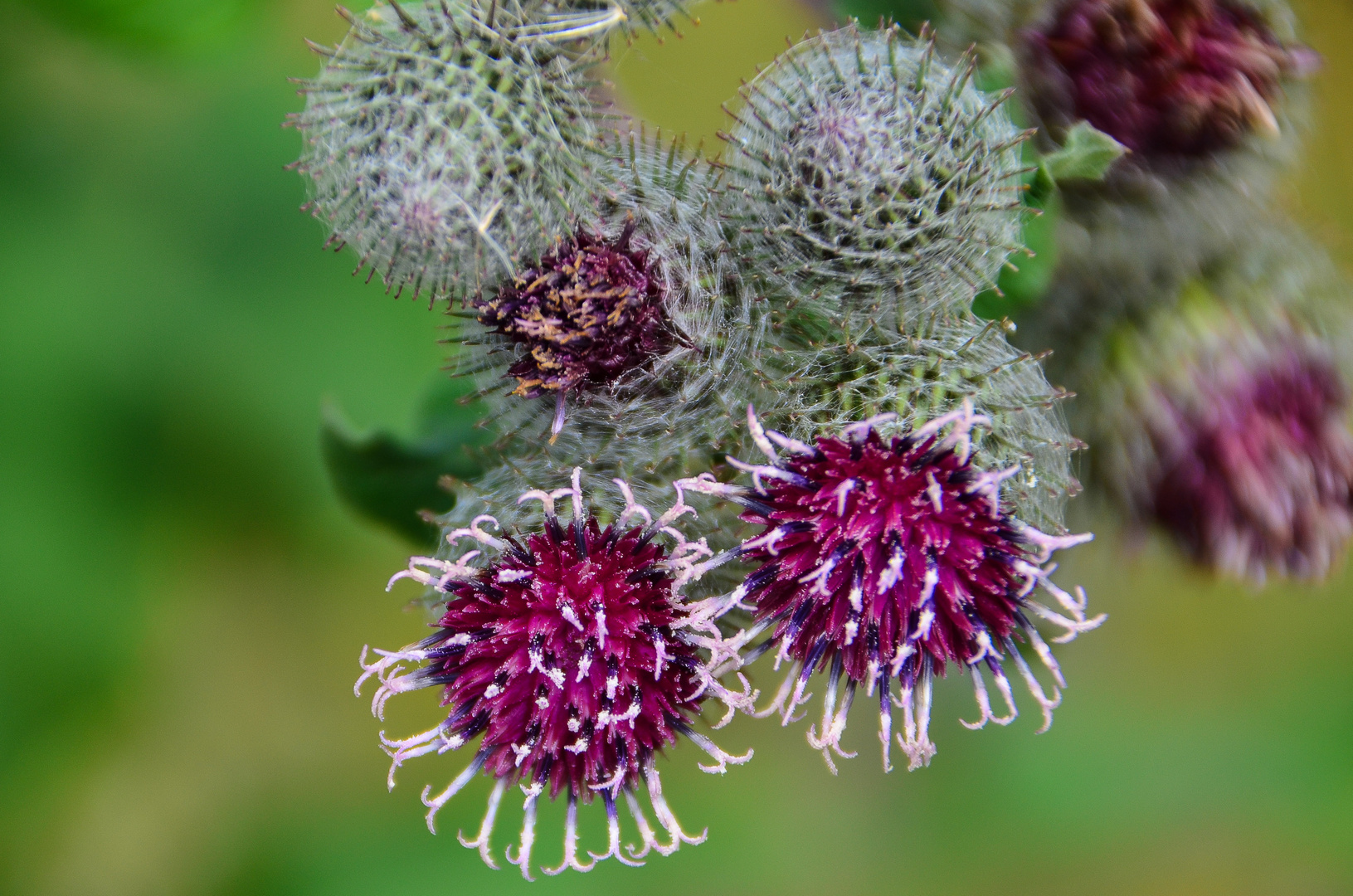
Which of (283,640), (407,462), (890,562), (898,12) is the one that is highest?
(898,12)

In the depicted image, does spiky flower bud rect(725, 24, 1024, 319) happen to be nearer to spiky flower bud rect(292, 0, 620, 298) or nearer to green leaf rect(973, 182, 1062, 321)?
green leaf rect(973, 182, 1062, 321)

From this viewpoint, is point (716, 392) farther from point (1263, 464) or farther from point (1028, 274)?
point (1263, 464)

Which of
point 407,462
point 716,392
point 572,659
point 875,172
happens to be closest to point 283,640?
point 407,462

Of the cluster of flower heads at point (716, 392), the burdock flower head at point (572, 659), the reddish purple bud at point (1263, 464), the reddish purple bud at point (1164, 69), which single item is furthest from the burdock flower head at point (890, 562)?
the reddish purple bud at point (1164, 69)

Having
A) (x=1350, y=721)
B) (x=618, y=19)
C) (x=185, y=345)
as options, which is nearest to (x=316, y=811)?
(x=185, y=345)

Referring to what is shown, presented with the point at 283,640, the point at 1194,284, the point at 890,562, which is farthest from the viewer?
the point at 283,640

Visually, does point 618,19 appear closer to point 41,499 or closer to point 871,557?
point 871,557
